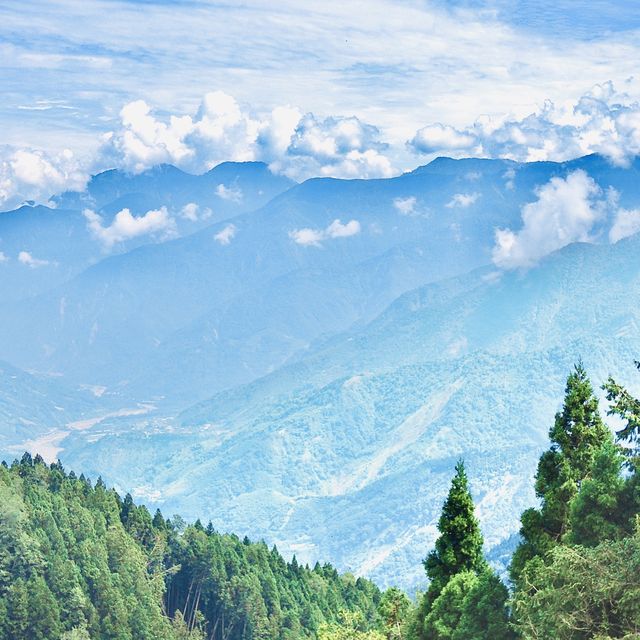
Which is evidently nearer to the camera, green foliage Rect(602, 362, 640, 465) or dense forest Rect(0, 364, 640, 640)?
dense forest Rect(0, 364, 640, 640)

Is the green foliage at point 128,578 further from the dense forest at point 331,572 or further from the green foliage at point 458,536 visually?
the green foliage at point 458,536

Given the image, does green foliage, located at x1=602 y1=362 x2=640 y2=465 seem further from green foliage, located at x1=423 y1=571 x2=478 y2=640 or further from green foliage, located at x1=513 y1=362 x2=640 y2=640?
green foliage, located at x1=423 y1=571 x2=478 y2=640

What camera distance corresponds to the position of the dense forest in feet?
82.0

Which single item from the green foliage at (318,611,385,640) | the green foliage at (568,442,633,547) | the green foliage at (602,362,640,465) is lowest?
the green foliage at (318,611,385,640)

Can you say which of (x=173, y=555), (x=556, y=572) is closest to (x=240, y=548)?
(x=173, y=555)

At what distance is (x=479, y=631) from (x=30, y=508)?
60.9m

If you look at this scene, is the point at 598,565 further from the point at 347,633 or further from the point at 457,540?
the point at 347,633

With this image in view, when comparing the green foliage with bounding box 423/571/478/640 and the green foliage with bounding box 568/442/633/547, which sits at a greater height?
the green foliage with bounding box 568/442/633/547

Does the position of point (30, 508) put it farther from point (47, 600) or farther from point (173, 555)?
point (173, 555)

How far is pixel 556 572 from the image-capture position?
25.2 meters

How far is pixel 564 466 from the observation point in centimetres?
3133

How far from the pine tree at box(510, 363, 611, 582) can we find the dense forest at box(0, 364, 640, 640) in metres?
0.04

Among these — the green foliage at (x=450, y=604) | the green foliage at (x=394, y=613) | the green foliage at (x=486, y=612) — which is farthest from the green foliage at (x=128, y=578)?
the green foliage at (x=486, y=612)

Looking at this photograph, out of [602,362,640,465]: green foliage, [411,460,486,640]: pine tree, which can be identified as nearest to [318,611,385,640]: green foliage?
[411,460,486,640]: pine tree
